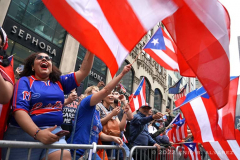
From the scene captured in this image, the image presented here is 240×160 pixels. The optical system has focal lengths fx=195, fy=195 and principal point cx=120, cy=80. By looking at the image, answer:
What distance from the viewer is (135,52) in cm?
1806

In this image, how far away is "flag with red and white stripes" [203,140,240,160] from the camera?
4.25 meters

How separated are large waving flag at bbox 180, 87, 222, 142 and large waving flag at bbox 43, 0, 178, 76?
2428 mm

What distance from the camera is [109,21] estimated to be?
7.64 ft

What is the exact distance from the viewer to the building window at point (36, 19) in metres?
8.84

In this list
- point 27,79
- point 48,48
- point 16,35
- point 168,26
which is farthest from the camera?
point 48,48

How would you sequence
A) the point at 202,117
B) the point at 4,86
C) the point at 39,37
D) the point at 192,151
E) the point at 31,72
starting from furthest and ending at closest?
the point at 39,37 < the point at 192,151 < the point at 202,117 < the point at 31,72 < the point at 4,86

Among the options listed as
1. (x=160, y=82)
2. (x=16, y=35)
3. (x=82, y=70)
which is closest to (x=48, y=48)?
(x=16, y=35)

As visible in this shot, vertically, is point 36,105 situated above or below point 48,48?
below

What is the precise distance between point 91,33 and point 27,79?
84 cm

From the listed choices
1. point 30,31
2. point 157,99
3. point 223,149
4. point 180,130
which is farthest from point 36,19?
point 157,99

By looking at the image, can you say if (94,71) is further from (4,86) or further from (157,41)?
(4,86)

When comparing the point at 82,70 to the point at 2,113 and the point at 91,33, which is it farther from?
the point at 2,113

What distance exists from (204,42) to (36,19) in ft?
30.6

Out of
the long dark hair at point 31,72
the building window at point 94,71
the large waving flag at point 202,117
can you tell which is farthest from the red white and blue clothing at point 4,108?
the building window at point 94,71
